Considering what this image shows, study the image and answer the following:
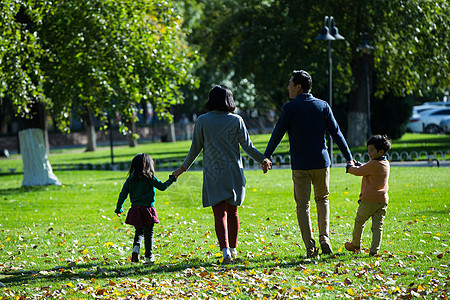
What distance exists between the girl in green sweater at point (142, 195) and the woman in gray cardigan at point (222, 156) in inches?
21.3

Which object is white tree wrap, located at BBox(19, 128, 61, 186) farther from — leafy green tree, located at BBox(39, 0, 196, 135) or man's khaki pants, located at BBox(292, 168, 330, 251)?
man's khaki pants, located at BBox(292, 168, 330, 251)

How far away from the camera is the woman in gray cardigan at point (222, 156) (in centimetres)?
684

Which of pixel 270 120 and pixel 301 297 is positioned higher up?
pixel 270 120

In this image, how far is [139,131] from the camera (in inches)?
2231

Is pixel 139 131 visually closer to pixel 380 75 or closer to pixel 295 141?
pixel 380 75

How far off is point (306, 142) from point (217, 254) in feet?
5.28

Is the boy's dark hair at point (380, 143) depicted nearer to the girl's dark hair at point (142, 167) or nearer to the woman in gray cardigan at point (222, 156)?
the woman in gray cardigan at point (222, 156)

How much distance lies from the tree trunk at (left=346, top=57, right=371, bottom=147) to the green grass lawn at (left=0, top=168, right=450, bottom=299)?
505 inches

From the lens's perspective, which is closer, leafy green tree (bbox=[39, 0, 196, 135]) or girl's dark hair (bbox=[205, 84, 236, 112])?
girl's dark hair (bbox=[205, 84, 236, 112])

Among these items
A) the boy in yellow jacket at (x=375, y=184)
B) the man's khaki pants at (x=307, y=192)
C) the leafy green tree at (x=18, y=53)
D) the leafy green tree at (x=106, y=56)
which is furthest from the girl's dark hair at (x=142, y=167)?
the leafy green tree at (x=106, y=56)

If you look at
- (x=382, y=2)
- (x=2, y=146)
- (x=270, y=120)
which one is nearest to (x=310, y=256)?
(x=270, y=120)

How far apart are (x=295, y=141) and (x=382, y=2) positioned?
18377 mm

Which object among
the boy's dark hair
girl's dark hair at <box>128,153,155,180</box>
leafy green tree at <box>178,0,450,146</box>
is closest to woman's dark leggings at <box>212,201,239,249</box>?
girl's dark hair at <box>128,153,155,180</box>

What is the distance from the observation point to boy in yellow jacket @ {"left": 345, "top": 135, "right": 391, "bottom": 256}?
22.6 feet
